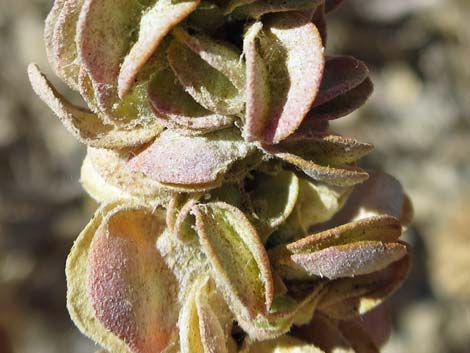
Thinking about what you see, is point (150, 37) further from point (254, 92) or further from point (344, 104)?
point (344, 104)

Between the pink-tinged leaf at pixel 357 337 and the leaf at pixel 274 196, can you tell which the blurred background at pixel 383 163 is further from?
the leaf at pixel 274 196

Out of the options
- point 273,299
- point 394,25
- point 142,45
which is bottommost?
point 394,25

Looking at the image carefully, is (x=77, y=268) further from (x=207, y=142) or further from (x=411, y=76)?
(x=411, y=76)

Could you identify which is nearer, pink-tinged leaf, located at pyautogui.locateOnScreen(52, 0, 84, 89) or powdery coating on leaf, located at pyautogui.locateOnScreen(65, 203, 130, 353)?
pink-tinged leaf, located at pyautogui.locateOnScreen(52, 0, 84, 89)

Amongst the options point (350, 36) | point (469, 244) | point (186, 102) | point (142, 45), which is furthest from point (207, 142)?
point (350, 36)

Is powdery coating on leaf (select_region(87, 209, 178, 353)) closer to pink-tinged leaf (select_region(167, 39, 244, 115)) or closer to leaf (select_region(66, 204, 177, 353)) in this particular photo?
leaf (select_region(66, 204, 177, 353))

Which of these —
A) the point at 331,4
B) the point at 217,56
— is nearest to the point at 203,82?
the point at 217,56

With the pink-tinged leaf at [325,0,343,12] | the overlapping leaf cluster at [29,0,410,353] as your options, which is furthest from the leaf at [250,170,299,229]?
the pink-tinged leaf at [325,0,343,12]
